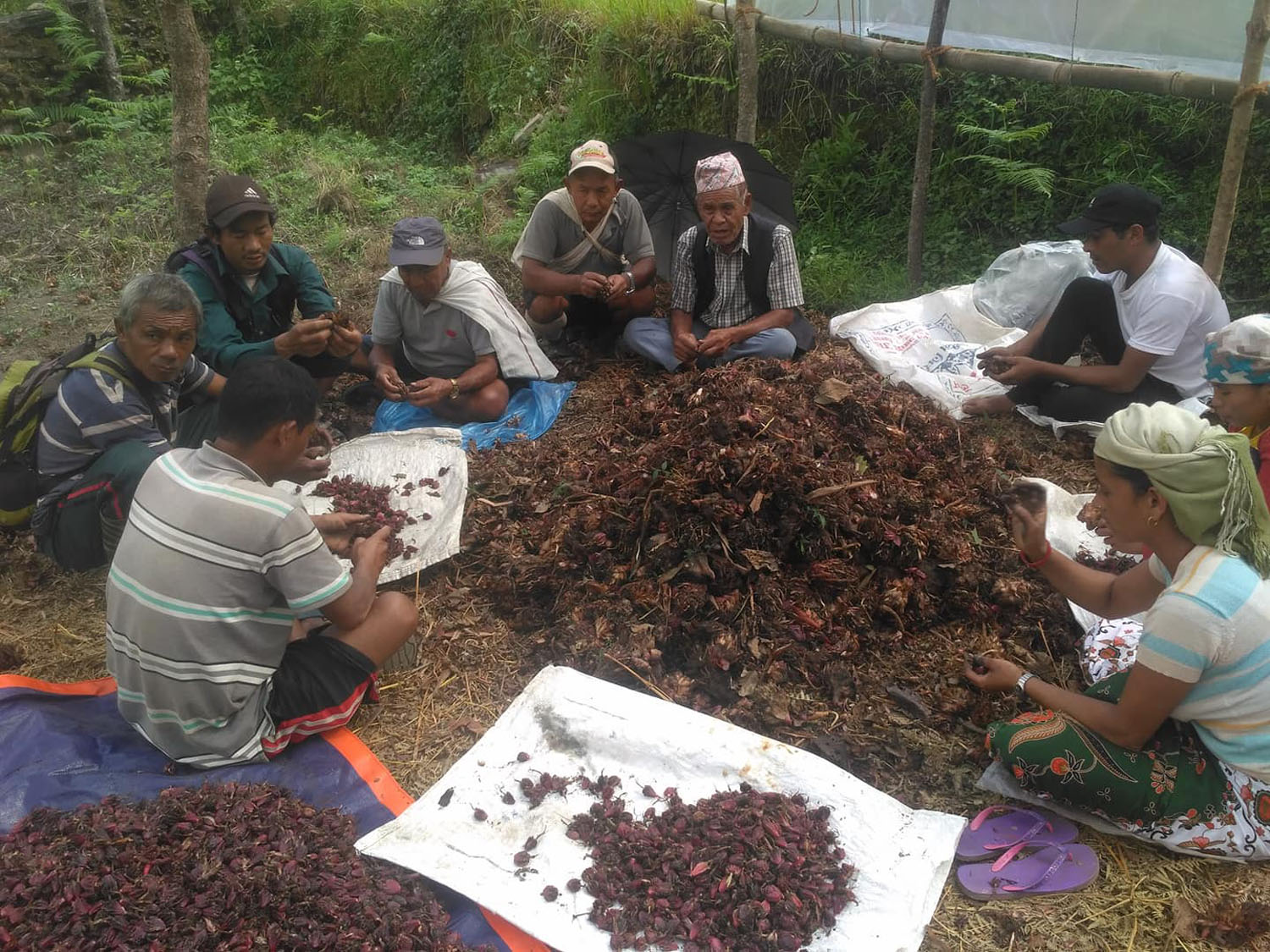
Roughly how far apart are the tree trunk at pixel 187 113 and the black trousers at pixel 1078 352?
17.7 ft

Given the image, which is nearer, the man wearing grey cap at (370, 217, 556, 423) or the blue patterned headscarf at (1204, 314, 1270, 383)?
the blue patterned headscarf at (1204, 314, 1270, 383)

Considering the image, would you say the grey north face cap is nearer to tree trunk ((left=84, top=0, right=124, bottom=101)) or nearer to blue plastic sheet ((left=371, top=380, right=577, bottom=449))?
blue plastic sheet ((left=371, top=380, right=577, bottom=449))

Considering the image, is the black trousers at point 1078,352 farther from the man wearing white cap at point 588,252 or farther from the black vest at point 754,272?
the man wearing white cap at point 588,252

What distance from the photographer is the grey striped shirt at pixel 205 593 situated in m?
2.52

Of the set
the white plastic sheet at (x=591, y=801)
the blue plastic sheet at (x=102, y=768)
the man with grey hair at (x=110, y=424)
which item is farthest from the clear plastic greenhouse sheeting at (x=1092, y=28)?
the blue plastic sheet at (x=102, y=768)

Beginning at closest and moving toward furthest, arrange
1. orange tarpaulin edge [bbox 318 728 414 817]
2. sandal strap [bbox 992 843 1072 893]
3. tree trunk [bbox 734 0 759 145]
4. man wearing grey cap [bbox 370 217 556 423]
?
sandal strap [bbox 992 843 1072 893] < orange tarpaulin edge [bbox 318 728 414 817] < man wearing grey cap [bbox 370 217 556 423] < tree trunk [bbox 734 0 759 145]

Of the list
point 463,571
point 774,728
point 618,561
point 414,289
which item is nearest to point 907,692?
point 774,728

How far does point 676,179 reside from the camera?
6047 millimetres

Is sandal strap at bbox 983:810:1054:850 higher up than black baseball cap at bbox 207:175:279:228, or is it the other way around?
black baseball cap at bbox 207:175:279:228

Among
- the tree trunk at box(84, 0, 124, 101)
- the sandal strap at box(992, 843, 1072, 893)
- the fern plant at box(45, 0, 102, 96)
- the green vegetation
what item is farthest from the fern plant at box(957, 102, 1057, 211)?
the fern plant at box(45, 0, 102, 96)

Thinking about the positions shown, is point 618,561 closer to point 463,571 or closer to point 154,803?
point 463,571

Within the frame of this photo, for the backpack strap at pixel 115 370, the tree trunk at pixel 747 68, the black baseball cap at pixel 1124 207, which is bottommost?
the backpack strap at pixel 115 370

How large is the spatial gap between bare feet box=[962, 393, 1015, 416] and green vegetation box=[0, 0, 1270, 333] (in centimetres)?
162

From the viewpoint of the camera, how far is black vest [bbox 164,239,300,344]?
4.34 m
